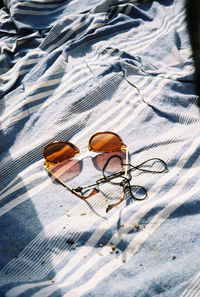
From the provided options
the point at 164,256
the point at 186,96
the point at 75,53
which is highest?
the point at 75,53

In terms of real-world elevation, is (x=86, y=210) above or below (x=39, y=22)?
below

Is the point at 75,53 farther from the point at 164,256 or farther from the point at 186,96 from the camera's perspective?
the point at 164,256

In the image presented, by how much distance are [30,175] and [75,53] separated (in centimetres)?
63

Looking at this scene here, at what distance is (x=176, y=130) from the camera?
94cm

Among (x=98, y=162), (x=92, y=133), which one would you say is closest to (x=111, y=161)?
(x=98, y=162)

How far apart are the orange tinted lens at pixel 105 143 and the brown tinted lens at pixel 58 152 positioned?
0.07 meters

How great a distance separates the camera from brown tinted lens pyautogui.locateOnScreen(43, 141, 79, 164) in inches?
34.3

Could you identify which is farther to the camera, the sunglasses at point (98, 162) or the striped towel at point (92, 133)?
the sunglasses at point (98, 162)

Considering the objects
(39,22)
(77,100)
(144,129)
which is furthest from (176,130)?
(39,22)

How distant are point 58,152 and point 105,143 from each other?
0.15 meters

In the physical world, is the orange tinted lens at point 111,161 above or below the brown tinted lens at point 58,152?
below

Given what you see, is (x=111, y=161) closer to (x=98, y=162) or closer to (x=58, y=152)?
(x=98, y=162)

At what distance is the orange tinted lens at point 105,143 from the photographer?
895 millimetres

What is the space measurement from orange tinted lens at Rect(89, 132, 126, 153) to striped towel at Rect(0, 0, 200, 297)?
3 cm
